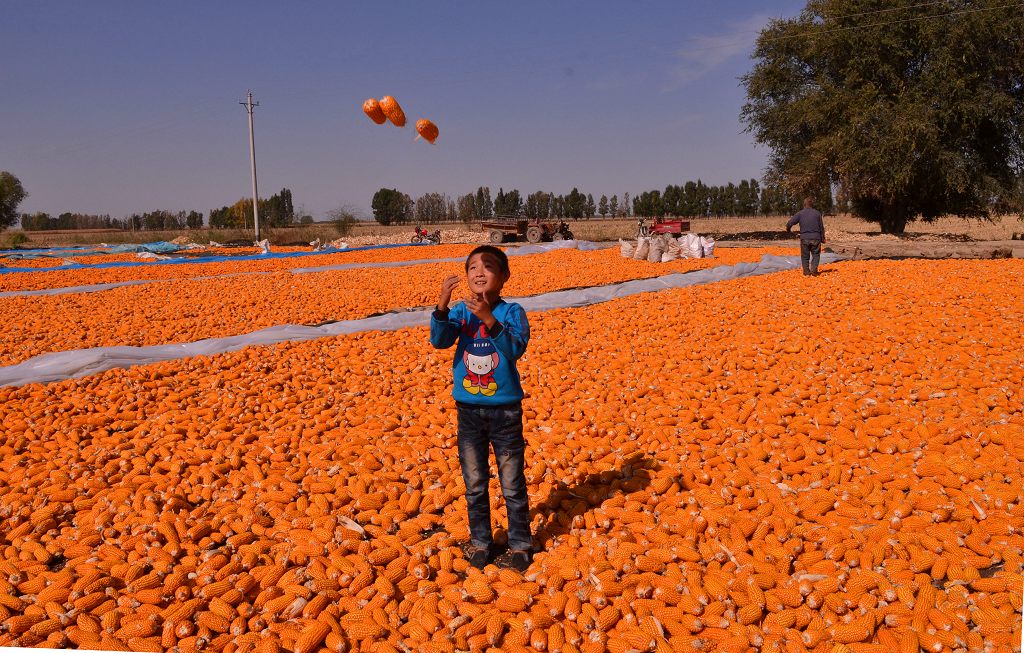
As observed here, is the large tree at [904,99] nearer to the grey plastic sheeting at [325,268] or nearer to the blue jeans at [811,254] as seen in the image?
the grey plastic sheeting at [325,268]

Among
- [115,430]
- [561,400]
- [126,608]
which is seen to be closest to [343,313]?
[115,430]

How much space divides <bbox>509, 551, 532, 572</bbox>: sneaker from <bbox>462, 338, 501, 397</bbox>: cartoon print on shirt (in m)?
0.79

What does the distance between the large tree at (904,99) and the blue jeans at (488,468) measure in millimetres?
25364

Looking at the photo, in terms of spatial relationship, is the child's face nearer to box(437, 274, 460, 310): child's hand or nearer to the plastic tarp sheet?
box(437, 274, 460, 310): child's hand

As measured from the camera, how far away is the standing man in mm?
10391

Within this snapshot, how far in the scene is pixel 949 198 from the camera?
2639cm

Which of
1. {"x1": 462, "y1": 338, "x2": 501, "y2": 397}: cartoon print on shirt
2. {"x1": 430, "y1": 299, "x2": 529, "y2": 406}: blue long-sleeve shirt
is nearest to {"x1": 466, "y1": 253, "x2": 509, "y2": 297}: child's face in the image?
{"x1": 430, "y1": 299, "x2": 529, "y2": 406}: blue long-sleeve shirt

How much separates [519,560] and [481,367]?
94cm

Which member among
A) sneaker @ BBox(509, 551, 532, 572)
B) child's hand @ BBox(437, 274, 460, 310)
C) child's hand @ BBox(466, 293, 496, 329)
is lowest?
sneaker @ BBox(509, 551, 532, 572)

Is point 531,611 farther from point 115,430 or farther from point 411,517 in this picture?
point 115,430

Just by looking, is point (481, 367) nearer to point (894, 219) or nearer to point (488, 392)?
point (488, 392)

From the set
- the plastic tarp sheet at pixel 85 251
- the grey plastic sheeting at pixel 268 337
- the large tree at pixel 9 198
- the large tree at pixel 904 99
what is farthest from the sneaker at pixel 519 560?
the large tree at pixel 9 198

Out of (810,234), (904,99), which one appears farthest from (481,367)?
(904,99)

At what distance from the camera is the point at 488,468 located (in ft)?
9.35
